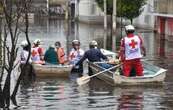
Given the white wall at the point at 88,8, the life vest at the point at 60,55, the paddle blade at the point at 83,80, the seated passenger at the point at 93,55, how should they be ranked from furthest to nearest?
the white wall at the point at 88,8
the life vest at the point at 60,55
the seated passenger at the point at 93,55
the paddle blade at the point at 83,80

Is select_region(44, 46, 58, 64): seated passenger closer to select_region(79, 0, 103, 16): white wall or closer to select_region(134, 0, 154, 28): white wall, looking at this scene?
select_region(134, 0, 154, 28): white wall

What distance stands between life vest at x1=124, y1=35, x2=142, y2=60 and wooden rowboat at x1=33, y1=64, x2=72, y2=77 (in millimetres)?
3741

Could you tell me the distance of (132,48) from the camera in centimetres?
1850

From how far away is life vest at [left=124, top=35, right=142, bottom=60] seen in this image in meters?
18.5

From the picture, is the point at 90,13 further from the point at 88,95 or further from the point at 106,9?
the point at 88,95

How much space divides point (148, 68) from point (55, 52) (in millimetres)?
3504

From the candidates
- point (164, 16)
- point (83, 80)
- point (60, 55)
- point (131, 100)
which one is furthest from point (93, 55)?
point (164, 16)

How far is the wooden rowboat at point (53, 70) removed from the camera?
856 inches

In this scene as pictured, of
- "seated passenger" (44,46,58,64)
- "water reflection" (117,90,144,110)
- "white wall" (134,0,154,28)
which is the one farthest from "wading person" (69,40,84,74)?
"white wall" (134,0,154,28)

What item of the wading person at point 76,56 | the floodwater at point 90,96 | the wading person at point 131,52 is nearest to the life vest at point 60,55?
the wading person at point 76,56

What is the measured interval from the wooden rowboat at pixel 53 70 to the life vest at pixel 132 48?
3741mm

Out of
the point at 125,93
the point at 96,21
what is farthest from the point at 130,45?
the point at 96,21

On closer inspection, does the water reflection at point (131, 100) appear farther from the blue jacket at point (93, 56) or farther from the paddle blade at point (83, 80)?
the blue jacket at point (93, 56)

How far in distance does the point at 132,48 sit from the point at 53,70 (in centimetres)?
420
